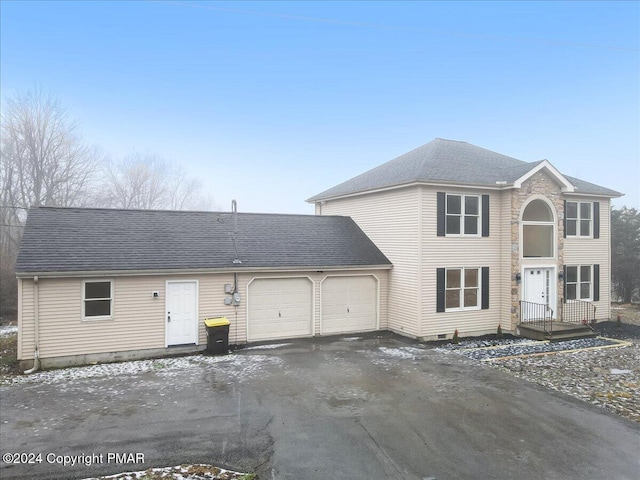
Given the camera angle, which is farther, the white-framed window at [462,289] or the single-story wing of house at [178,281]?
the white-framed window at [462,289]

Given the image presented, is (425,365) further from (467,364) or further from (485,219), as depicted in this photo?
(485,219)

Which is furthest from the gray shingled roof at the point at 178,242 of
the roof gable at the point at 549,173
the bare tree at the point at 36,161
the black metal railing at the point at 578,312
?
the bare tree at the point at 36,161

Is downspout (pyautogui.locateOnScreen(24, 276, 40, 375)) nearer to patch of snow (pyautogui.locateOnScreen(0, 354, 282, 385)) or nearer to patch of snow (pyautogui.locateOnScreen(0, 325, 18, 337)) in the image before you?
patch of snow (pyautogui.locateOnScreen(0, 354, 282, 385))

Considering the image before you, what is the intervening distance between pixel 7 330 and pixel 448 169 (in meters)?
20.8

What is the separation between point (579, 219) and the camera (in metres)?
17.0

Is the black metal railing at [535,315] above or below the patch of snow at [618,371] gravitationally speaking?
above

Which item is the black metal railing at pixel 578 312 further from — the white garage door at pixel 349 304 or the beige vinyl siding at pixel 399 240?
the white garage door at pixel 349 304

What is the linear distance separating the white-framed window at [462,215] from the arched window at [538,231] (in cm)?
286

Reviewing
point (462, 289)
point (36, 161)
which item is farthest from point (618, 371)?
point (36, 161)

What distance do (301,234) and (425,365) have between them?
7.29 metres

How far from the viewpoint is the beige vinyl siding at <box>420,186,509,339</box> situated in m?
14.0

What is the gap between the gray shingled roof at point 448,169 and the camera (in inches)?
573

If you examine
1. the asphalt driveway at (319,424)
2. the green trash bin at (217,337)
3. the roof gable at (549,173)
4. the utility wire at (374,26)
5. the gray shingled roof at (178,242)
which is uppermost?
the utility wire at (374,26)

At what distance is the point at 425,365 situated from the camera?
11148 millimetres
